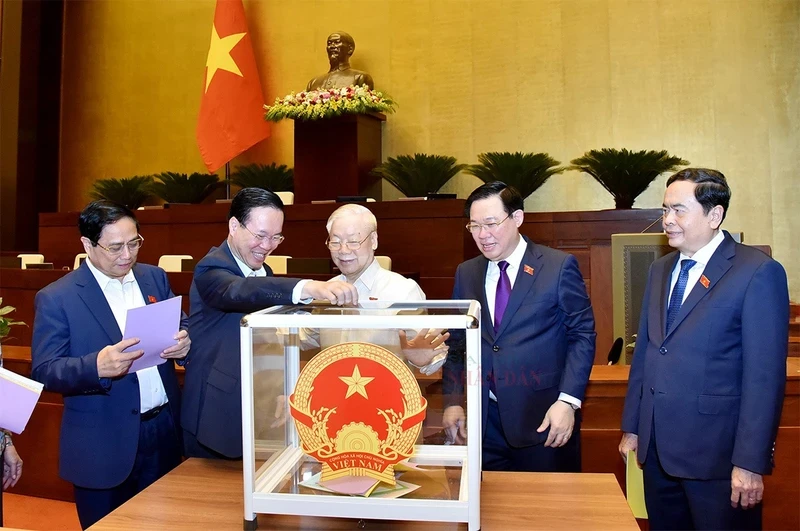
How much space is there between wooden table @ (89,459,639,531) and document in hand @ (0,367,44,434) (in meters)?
0.30

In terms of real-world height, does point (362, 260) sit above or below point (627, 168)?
below

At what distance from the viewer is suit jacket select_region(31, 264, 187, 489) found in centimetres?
178

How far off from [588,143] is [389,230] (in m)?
2.54

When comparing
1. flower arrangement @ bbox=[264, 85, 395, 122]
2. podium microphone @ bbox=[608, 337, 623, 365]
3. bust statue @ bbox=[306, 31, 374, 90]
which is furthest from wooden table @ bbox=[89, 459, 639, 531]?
bust statue @ bbox=[306, 31, 374, 90]

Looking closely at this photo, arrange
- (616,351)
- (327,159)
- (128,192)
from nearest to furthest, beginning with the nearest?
(616,351)
(327,159)
(128,192)

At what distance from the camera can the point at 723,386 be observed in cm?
170

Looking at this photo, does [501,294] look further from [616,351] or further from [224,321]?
[616,351]

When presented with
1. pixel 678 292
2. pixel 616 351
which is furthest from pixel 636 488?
pixel 616 351

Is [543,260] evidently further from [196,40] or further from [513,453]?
[196,40]

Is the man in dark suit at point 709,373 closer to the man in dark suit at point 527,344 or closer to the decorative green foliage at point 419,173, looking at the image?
the man in dark suit at point 527,344

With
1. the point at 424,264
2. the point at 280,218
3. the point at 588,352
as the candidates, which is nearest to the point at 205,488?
the point at 280,218

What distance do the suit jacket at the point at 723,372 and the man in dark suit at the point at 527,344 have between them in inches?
8.6

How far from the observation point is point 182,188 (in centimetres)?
624

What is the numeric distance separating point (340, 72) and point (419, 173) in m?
1.45
